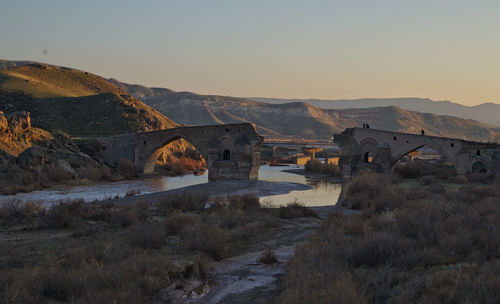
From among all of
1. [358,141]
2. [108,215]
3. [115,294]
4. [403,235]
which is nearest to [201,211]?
[108,215]

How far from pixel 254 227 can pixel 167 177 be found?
106 feet

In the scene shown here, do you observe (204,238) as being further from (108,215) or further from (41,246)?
(108,215)

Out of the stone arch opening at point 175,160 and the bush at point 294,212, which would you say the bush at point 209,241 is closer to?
the bush at point 294,212

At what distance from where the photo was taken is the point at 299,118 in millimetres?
168375

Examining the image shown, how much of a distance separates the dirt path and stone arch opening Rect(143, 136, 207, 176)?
31.0 meters

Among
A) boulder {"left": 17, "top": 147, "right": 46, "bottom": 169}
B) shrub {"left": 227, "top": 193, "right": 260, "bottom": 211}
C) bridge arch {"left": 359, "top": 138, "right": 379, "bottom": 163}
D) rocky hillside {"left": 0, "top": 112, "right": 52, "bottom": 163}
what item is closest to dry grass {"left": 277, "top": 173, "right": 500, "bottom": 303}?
shrub {"left": 227, "top": 193, "right": 260, "bottom": 211}

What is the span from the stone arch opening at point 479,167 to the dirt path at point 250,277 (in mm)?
24881

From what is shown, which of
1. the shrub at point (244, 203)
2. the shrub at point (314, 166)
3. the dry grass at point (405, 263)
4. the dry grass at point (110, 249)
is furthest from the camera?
the shrub at point (314, 166)

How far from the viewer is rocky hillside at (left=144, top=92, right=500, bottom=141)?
156125mm

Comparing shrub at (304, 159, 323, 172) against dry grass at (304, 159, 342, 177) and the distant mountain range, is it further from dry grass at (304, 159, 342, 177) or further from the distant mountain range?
the distant mountain range

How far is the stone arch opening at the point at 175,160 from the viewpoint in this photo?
46.1 m

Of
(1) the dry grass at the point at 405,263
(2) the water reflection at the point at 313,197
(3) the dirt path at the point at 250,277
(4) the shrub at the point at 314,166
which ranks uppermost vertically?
(1) the dry grass at the point at 405,263

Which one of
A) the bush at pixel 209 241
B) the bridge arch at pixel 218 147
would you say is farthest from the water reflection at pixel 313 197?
the bush at pixel 209 241

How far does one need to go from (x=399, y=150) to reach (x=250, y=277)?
30597 mm
